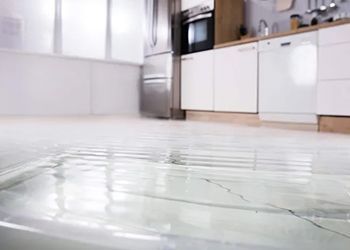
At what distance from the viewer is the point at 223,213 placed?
0.72 metres

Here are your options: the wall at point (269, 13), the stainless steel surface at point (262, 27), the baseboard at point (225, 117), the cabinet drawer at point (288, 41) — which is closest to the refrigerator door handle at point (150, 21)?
the baseboard at point (225, 117)

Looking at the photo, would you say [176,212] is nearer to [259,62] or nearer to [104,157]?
[104,157]

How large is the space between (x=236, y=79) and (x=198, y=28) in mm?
918

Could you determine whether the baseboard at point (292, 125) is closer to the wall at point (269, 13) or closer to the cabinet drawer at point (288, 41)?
the cabinet drawer at point (288, 41)

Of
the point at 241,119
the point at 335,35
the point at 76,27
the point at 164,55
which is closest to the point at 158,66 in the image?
the point at 164,55

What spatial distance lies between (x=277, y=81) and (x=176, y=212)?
109 inches

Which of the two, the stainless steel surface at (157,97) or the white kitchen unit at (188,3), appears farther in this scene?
the stainless steel surface at (157,97)

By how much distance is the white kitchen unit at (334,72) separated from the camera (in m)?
2.70

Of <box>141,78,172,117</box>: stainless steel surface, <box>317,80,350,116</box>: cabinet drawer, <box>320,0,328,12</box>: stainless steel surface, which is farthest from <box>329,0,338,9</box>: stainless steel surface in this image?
<box>141,78,172,117</box>: stainless steel surface

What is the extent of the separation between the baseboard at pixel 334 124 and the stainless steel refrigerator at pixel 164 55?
2.06 meters

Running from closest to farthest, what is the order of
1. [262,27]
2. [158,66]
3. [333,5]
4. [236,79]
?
[333,5] → [236,79] → [262,27] → [158,66]

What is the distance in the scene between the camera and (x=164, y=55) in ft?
15.2

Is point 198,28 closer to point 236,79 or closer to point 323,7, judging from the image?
point 236,79

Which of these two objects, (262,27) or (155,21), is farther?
(155,21)
